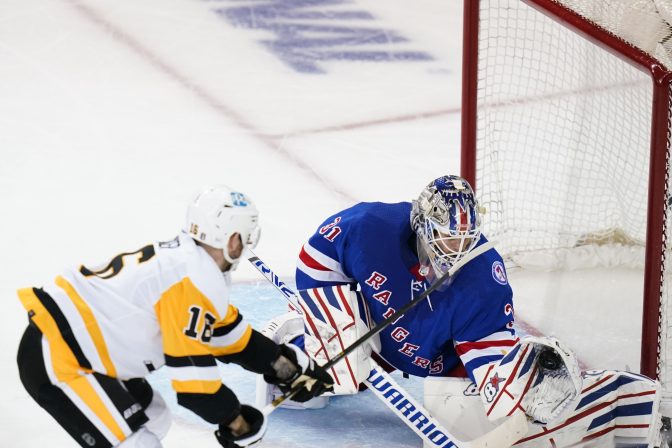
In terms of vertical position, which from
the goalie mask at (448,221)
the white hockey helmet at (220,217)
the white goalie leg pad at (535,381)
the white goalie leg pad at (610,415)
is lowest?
the white goalie leg pad at (610,415)

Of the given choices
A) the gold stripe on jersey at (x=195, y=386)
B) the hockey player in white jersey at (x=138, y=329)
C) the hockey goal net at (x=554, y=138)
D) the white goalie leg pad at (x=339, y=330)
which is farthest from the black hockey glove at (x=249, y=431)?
the hockey goal net at (x=554, y=138)

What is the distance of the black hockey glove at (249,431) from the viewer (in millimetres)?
2357

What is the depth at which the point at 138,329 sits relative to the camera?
231 cm

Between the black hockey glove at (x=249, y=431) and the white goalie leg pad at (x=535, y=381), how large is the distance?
56cm

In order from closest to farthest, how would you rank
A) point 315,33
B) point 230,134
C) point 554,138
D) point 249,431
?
1. point 249,431
2. point 554,138
3. point 230,134
4. point 315,33

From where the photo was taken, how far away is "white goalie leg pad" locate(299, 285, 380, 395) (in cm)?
282

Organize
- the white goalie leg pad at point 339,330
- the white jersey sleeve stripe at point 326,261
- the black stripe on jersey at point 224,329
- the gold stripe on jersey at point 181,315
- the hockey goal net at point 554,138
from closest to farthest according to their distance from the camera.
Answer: the gold stripe on jersey at point 181,315 < the black stripe on jersey at point 224,329 < the white goalie leg pad at point 339,330 < the white jersey sleeve stripe at point 326,261 < the hockey goal net at point 554,138

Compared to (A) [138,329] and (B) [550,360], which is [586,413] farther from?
(A) [138,329]

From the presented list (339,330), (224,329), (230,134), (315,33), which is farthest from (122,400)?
(315,33)

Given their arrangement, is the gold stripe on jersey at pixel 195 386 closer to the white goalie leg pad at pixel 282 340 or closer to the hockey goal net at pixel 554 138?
the white goalie leg pad at pixel 282 340

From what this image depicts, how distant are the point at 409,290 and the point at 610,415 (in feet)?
1.86

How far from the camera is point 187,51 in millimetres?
5375

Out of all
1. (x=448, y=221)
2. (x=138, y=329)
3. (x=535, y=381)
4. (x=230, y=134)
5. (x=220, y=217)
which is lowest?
(x=535, y=381)

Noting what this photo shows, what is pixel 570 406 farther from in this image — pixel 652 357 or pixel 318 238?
pixel 318 238
